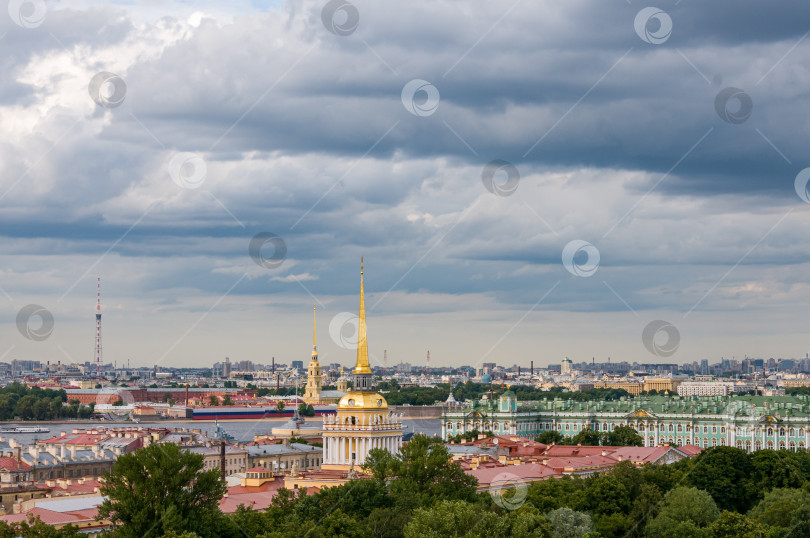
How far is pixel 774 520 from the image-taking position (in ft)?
115

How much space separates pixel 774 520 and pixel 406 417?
356 ft

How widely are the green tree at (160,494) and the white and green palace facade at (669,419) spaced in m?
51.0

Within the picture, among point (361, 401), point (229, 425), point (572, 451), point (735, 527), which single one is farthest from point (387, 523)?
point (229, 425)

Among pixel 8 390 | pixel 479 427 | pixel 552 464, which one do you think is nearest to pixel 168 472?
pixel 552 464

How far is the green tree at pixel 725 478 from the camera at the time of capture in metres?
42.9

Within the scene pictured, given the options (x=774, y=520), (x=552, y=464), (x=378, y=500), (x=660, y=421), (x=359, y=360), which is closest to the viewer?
(x=378, y=500)

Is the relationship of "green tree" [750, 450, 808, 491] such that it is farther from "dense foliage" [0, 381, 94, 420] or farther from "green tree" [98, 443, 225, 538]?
"dense foliage" [0, 381, 94, 420]

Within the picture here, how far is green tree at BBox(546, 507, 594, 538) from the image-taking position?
31797 millimetres

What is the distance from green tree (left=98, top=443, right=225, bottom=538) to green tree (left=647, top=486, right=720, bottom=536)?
11.7 m

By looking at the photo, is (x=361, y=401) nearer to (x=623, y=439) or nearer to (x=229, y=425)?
(x=623, y=439)

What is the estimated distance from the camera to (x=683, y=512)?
35000 millimetres

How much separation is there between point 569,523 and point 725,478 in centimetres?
1299

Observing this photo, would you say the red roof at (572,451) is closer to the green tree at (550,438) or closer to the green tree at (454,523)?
the green tree at (550,438)

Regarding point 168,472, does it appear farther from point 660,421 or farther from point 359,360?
point 660,421
